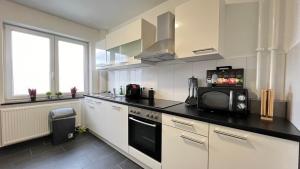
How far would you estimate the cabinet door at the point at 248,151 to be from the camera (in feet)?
2.78

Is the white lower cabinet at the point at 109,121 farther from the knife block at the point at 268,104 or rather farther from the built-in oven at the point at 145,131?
the knife block at the point at 268,104

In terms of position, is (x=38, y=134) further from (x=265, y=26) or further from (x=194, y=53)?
(x=265, y=26)

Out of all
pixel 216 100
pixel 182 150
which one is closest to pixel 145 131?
pixel 182 150

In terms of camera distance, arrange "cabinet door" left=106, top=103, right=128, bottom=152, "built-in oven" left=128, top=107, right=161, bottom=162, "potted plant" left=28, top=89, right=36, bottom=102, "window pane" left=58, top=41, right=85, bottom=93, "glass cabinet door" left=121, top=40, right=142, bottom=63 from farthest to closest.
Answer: "window pane" left=58, top=41, right=85, bottom=93
"potted plant" left=28, top=89, right=36, bottom=102
"glass cabinet door" left=121, top=40, right=142, bottom=63
"cabinet door" left=106, top=103, right=128, bottom=152
"built-in oven" left=128, top=107, right=161, bottom=162

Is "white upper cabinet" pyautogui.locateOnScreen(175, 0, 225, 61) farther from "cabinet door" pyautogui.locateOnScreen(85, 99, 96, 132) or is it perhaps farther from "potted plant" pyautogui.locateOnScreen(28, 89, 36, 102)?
"potted plant" pyautogui.locateOnScreen(28, 89, 36, 102)

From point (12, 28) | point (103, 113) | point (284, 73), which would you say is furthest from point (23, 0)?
point (284, 73)

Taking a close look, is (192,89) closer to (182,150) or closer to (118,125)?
(182,150)

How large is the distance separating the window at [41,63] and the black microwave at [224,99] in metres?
2.80

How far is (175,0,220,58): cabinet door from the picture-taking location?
137 centimetres

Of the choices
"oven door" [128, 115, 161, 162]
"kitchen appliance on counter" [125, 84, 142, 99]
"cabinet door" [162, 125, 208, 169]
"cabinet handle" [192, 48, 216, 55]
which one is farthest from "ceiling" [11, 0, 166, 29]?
"cabinet door" [162, 125, 208, 169]

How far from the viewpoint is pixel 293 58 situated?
1034mm

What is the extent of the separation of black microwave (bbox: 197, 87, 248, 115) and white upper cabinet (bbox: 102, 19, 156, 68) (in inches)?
42.9

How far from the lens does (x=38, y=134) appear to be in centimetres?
245

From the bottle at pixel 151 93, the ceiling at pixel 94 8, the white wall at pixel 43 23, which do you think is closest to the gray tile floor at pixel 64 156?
the white wall at pixel 43 23
